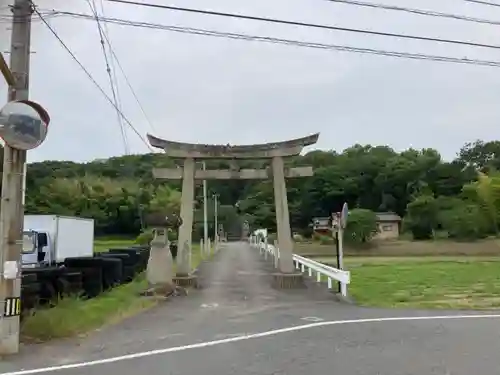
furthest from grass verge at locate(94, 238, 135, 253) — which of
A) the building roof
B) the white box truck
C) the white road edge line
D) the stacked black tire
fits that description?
the building roof

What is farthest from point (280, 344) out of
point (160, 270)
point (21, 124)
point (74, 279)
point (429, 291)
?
point (429, 291)

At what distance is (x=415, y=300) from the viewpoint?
638 inches

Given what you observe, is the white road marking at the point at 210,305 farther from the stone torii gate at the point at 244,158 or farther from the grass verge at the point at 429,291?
the stone torii gate at the point at 244,158

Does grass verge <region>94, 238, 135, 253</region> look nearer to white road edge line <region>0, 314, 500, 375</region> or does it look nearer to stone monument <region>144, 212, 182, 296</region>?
stone monument <region>144, 212, 182, 296</region>

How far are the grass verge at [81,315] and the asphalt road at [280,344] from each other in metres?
0.42

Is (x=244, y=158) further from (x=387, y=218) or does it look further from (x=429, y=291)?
(x=387, y=218)

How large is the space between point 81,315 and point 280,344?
4.37m

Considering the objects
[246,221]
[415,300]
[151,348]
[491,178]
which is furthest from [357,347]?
[246,221]

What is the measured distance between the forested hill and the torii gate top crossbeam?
2512 centimetres

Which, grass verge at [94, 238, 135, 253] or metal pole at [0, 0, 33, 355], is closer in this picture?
metal pole at [0, 0, 33, 355]

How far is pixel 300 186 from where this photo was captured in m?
95.2

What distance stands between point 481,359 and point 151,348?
462 cm

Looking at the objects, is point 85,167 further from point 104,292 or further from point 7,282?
point 7,282

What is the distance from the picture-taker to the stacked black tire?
11.4m
